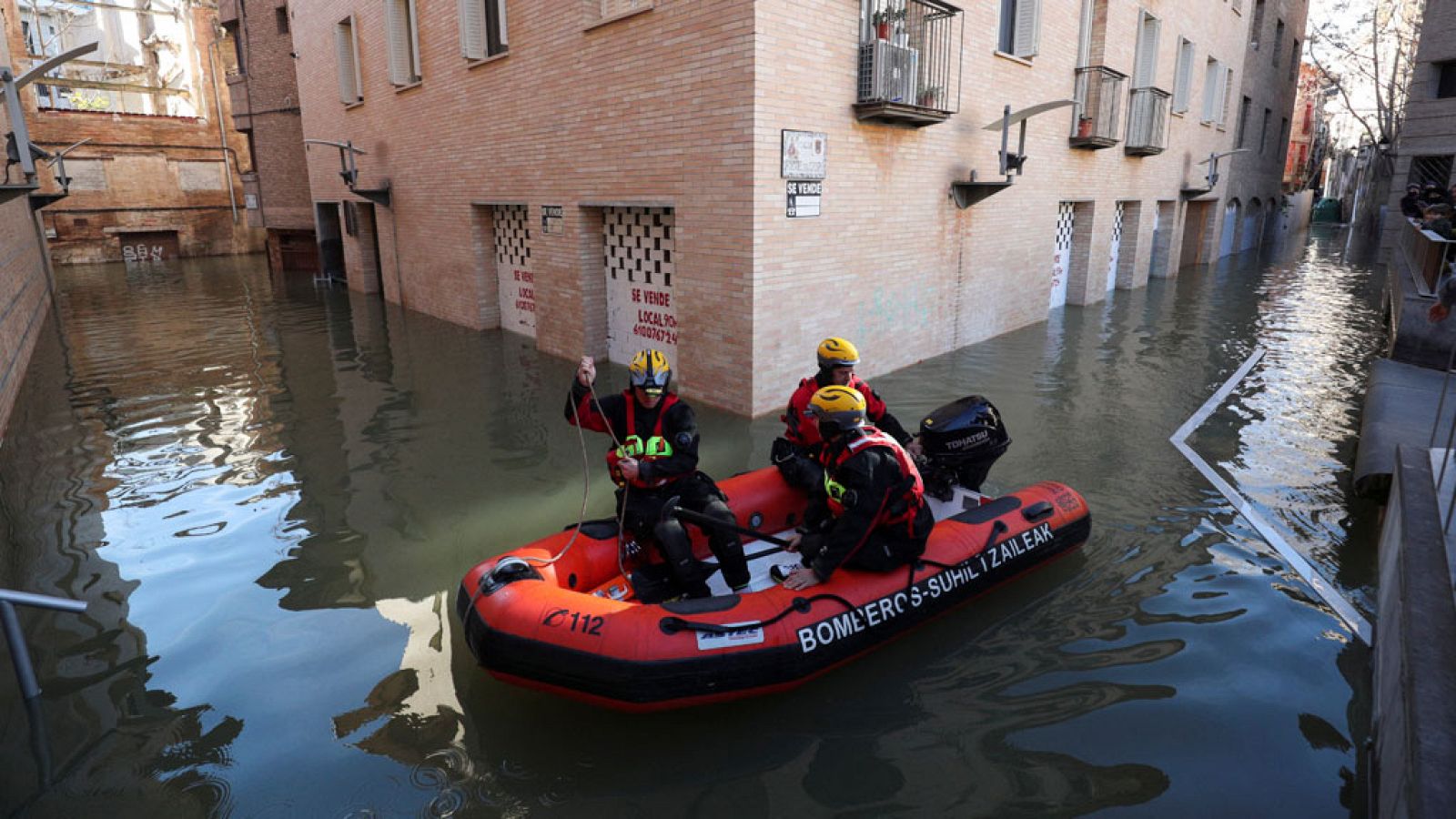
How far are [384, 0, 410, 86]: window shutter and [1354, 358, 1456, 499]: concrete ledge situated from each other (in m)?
14.8

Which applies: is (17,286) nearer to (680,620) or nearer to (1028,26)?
(680,620)

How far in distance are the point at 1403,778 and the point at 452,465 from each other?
23.1ft

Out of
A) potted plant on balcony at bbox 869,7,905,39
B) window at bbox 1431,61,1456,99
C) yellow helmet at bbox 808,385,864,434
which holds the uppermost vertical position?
window at bbox 1431,61,1456,99

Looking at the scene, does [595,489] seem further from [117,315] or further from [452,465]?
[117,315]

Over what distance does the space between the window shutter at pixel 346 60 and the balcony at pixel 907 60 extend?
1220 cm

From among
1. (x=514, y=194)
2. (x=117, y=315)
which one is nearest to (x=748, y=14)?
(x=514, y=194)

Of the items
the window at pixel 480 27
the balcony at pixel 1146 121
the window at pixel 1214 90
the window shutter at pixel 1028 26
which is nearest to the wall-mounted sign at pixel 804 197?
the window shutter at pixel 1028 26

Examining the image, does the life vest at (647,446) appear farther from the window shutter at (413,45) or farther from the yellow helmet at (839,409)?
the window shutter at (413,45)

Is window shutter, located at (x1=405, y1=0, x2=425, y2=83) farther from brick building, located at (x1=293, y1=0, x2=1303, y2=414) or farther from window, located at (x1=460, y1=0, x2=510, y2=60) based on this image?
Result: window, located at (x1=460, y1=0, x2=510, y2=60)

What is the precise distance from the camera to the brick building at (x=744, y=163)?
8.52 metres

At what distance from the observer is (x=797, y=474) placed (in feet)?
18.6

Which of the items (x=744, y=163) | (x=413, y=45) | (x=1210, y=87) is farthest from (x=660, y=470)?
(x=1210, y=87)

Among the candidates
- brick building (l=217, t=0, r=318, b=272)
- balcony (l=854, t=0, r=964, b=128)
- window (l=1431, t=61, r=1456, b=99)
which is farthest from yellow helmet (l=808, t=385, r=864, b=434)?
window (l=1431, t=61, r=1456, b=99)

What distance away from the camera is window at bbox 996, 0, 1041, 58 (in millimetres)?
12180
